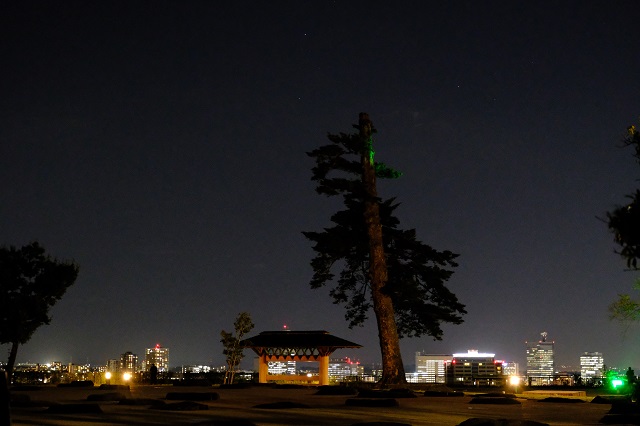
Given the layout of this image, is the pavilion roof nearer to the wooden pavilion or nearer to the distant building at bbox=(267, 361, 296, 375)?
the wooden pavilion

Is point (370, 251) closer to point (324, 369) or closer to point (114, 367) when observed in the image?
point (324, 369)

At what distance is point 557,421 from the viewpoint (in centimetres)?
1248

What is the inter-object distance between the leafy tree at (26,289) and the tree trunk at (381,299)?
21.6 m

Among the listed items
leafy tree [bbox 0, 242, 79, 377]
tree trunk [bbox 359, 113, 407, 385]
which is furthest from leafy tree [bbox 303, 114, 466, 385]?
leafy tree [bbox 0, 242, 79, 377]

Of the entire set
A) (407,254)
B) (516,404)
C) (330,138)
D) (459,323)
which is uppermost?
(330,138)

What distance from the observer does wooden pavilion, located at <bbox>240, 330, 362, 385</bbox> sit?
3738 cm

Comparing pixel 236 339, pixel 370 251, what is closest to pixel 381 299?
pixel 370 251

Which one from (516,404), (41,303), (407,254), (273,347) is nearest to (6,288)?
(41,303)

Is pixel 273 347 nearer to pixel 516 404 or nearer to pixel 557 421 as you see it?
pixel 516 404

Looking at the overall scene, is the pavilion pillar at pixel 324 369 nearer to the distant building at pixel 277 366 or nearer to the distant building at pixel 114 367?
the distant building at pixel 277 366

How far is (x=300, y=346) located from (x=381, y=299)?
6.66 metres

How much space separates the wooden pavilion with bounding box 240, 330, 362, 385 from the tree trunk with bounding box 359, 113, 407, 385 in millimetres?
4741

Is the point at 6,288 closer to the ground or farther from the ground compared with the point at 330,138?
closer to the ground

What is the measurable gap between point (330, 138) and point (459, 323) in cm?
1086
